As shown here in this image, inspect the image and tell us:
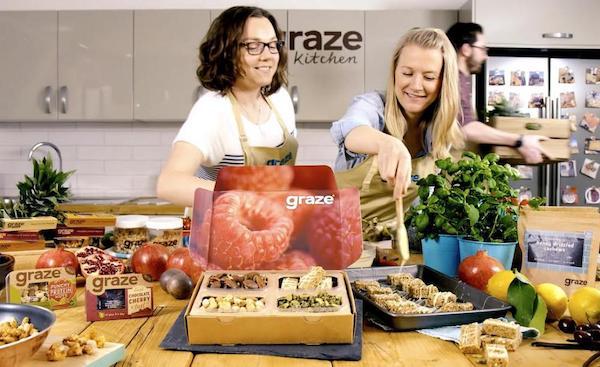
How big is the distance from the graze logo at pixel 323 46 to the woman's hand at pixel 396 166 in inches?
127

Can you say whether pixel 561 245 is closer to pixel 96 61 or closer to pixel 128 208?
pixel 128 208

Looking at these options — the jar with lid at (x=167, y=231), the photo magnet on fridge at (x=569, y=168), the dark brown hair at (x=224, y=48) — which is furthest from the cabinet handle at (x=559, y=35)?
the jar with lid at (x=167, y=231)

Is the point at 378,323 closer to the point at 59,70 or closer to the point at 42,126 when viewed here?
the point at 59,70

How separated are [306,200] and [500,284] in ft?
1.61

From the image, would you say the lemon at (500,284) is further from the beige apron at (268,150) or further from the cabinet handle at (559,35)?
the cabinet handle at (559,35)

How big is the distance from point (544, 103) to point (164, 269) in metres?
3.57

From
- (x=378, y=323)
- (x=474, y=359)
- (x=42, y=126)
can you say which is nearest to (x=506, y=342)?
(x=474, y=359)

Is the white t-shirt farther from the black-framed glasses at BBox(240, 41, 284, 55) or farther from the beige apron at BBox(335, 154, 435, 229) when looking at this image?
the beige apron at BBox(335, 154, 435, 229)

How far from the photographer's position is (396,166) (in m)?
1.60

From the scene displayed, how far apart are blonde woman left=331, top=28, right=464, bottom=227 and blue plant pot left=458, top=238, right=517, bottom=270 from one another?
0.49 metres

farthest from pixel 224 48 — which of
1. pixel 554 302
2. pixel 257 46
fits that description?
pixel 554 302

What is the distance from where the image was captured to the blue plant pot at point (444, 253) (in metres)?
1.78

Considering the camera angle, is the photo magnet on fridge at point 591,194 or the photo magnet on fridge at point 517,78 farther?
the photo magnet on fridge at point 591,194

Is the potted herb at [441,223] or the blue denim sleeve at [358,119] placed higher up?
the blue denim sleeve at [358,119]
